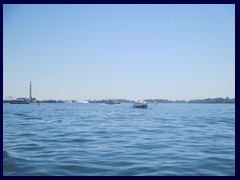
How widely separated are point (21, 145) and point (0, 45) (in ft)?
24.0

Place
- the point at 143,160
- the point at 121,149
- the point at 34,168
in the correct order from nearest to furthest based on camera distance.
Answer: the point at 34,168 → the point at 143,160 → the point at 121,149

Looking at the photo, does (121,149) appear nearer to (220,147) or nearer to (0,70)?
(220,147)

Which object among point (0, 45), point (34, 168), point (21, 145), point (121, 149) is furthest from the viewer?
point (21, 145)

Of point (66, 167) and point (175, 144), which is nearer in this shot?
point (66, 167)

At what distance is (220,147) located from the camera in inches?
366

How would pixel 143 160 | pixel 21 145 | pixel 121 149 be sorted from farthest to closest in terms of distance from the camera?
1. pixel 21 145
2. pixel 121 149
3. pixel 143 160

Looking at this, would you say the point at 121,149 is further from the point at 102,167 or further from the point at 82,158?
the point at 102,167
